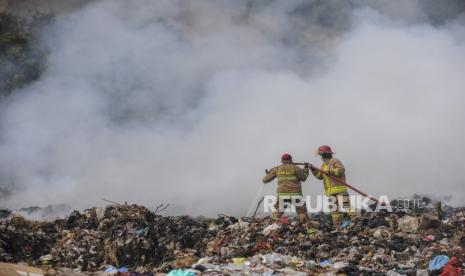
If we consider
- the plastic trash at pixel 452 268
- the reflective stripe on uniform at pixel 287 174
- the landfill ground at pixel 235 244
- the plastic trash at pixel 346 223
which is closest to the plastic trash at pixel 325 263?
the landfill ground at pixel 235 244

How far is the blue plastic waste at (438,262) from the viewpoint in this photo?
7.02 m

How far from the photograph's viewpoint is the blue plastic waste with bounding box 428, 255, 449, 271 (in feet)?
23.0

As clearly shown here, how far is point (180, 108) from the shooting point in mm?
21719

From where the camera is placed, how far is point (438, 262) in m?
7.13

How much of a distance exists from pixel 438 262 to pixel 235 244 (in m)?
3.18

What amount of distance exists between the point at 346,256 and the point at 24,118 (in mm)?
14334

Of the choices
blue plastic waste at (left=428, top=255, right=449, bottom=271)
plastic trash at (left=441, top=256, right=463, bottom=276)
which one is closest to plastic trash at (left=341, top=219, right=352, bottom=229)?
blue plastic waste at (left=428, top=255, right=449, bottom=271)

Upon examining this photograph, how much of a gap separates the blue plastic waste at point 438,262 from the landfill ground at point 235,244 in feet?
0.04

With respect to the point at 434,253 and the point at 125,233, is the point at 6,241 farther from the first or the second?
the point at 434,253

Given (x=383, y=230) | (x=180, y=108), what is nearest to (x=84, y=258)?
(x=383, y=230)

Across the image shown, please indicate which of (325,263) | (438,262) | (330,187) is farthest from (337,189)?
(438,262)

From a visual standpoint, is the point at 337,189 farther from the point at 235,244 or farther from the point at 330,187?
the point at 235,244

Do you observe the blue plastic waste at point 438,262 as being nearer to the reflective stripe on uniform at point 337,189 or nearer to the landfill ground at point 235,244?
the landfill ground at point 235,244

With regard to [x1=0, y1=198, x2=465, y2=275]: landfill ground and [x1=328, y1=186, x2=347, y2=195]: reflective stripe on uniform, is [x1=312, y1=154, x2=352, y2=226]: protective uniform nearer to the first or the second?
[x1=328, y1=186, x2=347, y2=195]: reflective stripe on uniform
